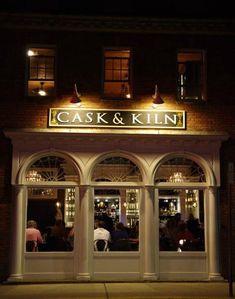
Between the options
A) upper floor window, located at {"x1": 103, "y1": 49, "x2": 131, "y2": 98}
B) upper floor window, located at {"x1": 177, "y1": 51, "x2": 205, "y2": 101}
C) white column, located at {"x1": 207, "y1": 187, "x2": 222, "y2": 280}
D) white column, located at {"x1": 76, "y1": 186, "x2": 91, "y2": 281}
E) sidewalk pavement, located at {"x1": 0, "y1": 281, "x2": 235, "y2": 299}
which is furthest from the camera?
upper floor window, located at {"x1": 177, "y1": 51, "x2": 205, "y2": 101}

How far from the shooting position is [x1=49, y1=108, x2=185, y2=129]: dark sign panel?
52.5 feet

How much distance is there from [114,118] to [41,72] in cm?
275

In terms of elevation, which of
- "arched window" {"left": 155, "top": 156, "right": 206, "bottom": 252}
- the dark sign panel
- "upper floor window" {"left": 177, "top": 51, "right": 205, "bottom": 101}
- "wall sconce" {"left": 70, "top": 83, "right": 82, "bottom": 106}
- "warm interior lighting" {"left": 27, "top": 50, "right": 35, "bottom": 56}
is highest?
"warm interior lighting" {"left": 27, "top": 50, "right": 35, "bottom": 56}

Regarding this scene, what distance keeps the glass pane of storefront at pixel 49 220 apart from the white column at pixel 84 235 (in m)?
0.30

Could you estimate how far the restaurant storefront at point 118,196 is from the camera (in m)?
15.6

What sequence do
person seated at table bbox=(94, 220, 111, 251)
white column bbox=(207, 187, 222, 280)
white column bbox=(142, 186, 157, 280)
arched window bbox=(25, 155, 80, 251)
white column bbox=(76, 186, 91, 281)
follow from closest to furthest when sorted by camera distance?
1. white column bbox=(76, 186, 91, 281)
2. white column bbox=(142, 186, 157, 280)
3. white column bbox=(207, 187, 222, 280)
4. arched window bbox=(25, 155, 80, 251)
5. person seated at table bbox=(94, 220, 111, 251)

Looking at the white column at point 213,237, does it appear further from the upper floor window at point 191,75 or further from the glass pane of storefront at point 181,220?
the upper floor window at point 191,75

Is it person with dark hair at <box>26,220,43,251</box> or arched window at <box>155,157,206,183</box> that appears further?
arched window at <box>155,157,206,183</box>

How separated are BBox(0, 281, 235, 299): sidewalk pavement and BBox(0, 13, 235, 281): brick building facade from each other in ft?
2.06

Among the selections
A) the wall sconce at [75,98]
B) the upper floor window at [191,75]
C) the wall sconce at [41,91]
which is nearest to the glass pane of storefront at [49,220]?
the wall sconce at [75,98]

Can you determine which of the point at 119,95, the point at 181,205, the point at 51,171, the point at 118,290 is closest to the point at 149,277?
the point at 118,290

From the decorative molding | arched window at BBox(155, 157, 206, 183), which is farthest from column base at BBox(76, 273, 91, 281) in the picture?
the decorative molding

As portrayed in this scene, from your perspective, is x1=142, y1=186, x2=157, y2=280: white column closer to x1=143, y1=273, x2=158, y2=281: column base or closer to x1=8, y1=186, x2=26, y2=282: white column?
x1=143, y1=273, x2=158, y2=281: column base

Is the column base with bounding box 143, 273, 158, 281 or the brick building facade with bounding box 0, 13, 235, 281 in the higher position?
the brick building facade with bounding box 0, 13, 235, 281
